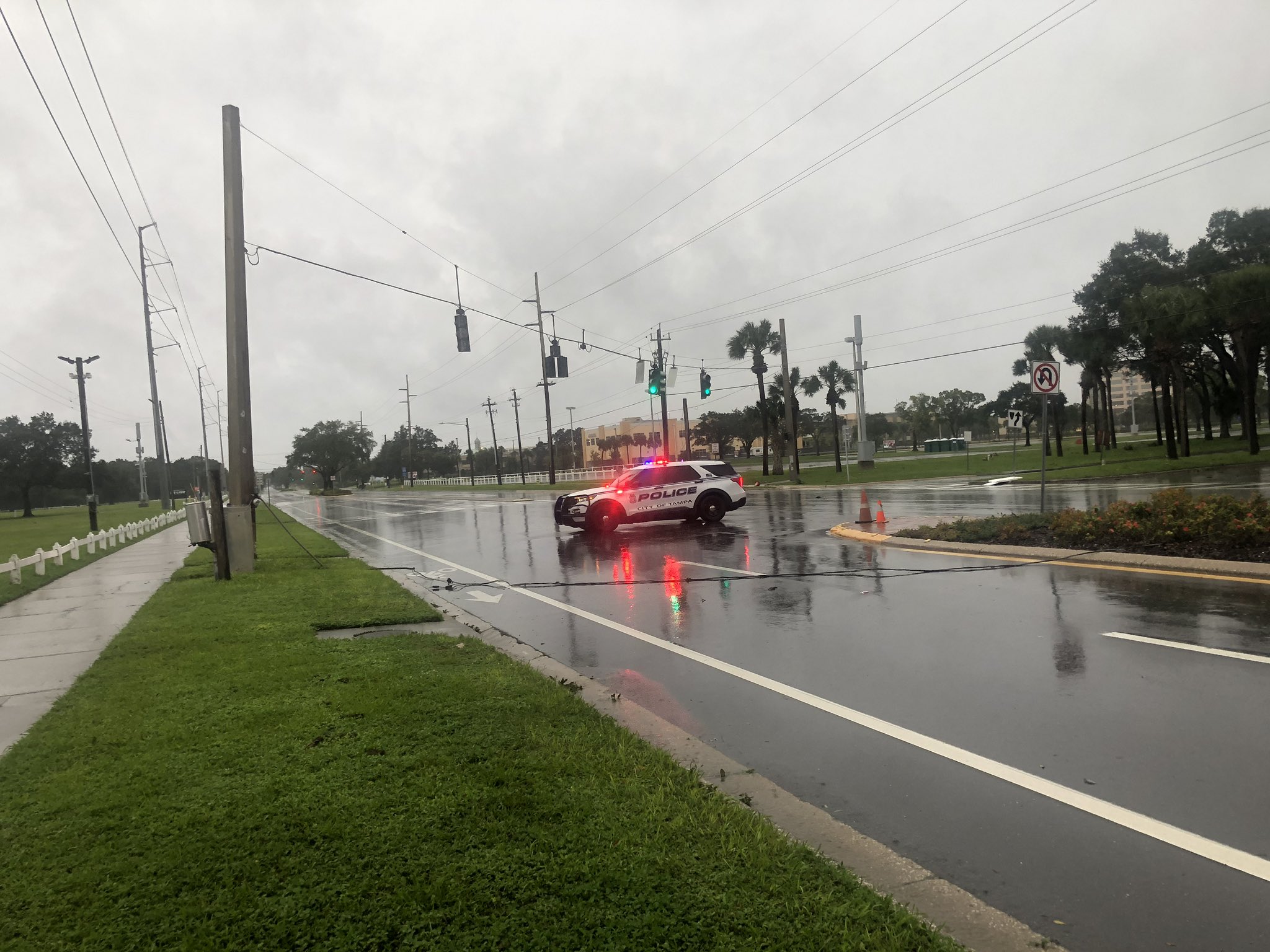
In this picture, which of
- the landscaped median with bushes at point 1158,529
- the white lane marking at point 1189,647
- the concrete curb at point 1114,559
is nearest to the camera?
the white lane marking at point 1189,647

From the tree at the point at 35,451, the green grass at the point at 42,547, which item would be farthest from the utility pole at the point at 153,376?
the tree at the point at 35,451

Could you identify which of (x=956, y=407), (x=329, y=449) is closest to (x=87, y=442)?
(x=329, y=449)

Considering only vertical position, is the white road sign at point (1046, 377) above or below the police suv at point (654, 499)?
above

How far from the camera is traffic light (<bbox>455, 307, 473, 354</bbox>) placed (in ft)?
74.0

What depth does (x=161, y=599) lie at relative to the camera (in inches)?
439

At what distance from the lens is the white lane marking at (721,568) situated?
11479mm

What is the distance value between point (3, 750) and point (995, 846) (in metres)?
5.78

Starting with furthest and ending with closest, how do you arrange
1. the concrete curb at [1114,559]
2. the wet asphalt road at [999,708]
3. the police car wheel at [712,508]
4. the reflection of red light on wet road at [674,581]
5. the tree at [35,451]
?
the tree at [35,451], the police car wheel at [712,508], the reflection of red light on wet road at [674,581], the concrete curb at [1114,559], the wet asphalt road at [999,708]

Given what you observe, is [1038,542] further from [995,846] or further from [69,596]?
[69,596]

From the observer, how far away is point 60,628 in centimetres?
946

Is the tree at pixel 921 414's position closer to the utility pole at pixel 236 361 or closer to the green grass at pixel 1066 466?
the green grass at pixel 1066 466

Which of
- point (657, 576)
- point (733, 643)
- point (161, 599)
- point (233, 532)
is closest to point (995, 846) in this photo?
point (733, 643)

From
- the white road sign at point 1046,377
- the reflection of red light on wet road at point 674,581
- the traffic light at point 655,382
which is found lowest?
the reflection of red light on wet road at point 674,581

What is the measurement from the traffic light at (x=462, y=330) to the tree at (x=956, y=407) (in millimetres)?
127283
